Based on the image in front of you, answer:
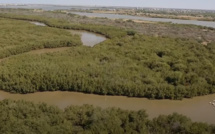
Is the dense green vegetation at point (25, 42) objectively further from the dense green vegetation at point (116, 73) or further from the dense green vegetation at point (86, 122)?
the dense green vegetation at point (86, 122)

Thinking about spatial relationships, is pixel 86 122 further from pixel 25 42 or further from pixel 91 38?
pixel 91 38

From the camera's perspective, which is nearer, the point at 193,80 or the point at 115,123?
the point at 115,123

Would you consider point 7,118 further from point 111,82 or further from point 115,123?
point 111,82

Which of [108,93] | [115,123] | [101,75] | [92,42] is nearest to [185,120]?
[115,123]

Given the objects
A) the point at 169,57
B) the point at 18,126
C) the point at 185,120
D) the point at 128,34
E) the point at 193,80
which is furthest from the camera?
the point at 128,34

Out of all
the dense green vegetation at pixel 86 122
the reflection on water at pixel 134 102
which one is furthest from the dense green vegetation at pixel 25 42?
the dense green vegetation at pixel 86 122

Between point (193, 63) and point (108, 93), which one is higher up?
point (193, 63)
